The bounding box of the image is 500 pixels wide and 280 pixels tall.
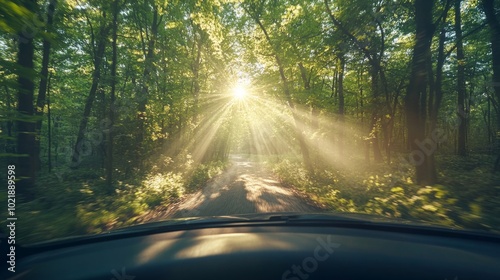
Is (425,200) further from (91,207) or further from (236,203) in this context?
(91,207)

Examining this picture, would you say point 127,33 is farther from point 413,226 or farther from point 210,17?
point 413,226

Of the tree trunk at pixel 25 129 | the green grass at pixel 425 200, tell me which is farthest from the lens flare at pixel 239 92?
the tree trunk at pixel 25 129

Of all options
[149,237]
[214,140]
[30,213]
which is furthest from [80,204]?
[214,140]

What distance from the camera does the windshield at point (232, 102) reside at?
7141 mm

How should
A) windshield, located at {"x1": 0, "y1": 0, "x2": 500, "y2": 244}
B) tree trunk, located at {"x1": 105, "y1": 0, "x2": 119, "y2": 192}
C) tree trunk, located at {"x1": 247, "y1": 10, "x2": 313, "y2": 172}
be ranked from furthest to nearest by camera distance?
tree trunk, located at {"x1": 247, "y1": 10, "x2": 313, "y2": 172} → tree trunk, located at {"x1": 105, "y1": 0, "x2": 119, "y2": 192} → windshield, located at {"x1": 0, "y1": 0, "x2": 500, "y2": 244}

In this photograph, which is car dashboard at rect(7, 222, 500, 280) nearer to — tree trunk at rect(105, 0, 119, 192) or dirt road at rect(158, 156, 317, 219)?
dirt road at rect(158, 156, 317, 219)

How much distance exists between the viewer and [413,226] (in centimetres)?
220

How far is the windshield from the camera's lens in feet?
23.4

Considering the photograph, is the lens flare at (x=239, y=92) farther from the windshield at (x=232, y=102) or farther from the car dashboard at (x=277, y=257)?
the car dashboard at (x=277, y=257)

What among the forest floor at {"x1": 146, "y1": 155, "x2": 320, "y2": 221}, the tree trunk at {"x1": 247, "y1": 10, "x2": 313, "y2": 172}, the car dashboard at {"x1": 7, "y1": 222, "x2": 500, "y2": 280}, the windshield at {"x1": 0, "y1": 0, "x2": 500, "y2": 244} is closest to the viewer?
the car dashboard at {"x1": 7, "y1": 222, "x2": 500, "y2": 280}

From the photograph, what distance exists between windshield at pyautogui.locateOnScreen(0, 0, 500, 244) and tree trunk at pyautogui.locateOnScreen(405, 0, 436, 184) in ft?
0.16

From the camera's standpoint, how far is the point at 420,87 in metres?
8.90

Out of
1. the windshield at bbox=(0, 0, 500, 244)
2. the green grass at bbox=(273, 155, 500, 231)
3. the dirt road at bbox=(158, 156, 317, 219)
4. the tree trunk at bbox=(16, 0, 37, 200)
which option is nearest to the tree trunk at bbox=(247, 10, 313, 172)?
the windshield at bbox=(0, 0, 500, 244)

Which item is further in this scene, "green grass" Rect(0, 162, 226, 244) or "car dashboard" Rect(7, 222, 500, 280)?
"green grass" Rect(0, 162, 226, 244)
